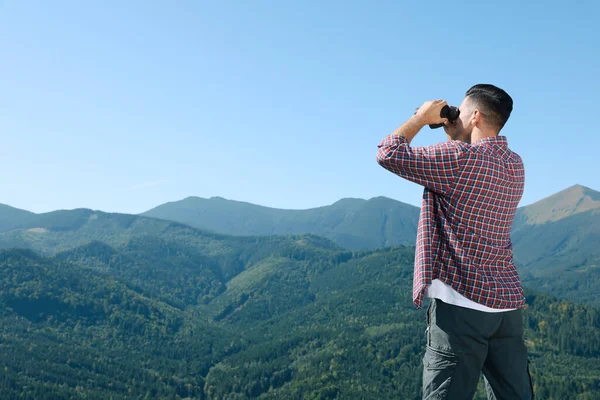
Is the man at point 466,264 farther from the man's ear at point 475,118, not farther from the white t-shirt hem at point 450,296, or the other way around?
the man's ear at point 475,118

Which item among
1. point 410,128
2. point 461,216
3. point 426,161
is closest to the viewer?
point 426,161

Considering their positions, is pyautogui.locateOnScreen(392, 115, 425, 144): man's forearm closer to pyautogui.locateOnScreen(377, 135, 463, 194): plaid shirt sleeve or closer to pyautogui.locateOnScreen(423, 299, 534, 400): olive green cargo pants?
pyautogui.locateOnScreen(377, 135, 463, 194): plaid shirt sleeve

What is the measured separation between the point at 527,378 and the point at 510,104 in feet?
8.43

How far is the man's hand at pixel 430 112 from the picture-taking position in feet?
17.0

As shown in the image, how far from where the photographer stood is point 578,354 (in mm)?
191250

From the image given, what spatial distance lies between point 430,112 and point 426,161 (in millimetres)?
697

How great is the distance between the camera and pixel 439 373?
4.79 meters

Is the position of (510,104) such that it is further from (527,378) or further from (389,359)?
(389,359)

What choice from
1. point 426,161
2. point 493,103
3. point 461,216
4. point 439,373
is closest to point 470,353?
point 439,373

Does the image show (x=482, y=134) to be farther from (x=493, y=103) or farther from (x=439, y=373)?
(x=439, y=373)

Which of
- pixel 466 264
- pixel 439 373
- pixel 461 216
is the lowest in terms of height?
pixel 439 373

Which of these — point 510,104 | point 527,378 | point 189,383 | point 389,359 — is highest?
point 510,104

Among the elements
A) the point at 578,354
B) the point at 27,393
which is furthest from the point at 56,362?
the point at 578,354

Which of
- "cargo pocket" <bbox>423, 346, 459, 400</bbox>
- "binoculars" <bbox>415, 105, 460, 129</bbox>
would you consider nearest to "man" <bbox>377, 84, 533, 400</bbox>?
"cargo pocket" <bbox>423, 346, 459, 400</bbox>
